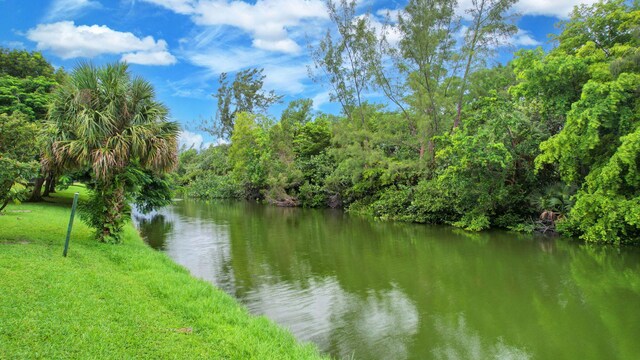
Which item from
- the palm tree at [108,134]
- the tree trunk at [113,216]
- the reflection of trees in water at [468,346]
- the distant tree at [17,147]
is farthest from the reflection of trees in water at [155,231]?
the reflection of trees in water at [468,346]

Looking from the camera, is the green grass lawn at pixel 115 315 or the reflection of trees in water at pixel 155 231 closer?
the green grass lawn at pixel 115 315

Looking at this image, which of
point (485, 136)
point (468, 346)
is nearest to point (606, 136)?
point (485, 136)

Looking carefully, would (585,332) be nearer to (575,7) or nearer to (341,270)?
(341,270)

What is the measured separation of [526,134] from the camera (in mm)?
20359

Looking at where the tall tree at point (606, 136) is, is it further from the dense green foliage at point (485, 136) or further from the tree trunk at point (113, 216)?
the tree trunk at point (113, 216)

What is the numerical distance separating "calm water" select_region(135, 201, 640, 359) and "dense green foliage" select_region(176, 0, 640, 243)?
2.40 m

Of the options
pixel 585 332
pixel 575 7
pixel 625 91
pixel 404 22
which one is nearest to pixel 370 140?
pixel 404 22

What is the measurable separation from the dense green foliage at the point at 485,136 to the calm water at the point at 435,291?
2.40 meters

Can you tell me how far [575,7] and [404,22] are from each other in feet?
38.9

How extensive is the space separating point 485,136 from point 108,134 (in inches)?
634

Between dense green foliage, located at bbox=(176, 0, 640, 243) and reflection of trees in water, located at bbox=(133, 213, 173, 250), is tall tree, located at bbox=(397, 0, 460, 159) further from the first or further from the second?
reflection of trees in water, located at bbox=(133, 213, 173, 250)

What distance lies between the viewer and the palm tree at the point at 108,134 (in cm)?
1123

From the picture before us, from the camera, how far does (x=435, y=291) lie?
10.5 metres

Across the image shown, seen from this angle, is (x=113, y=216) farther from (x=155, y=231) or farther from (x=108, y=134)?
(x=155, y=231)
